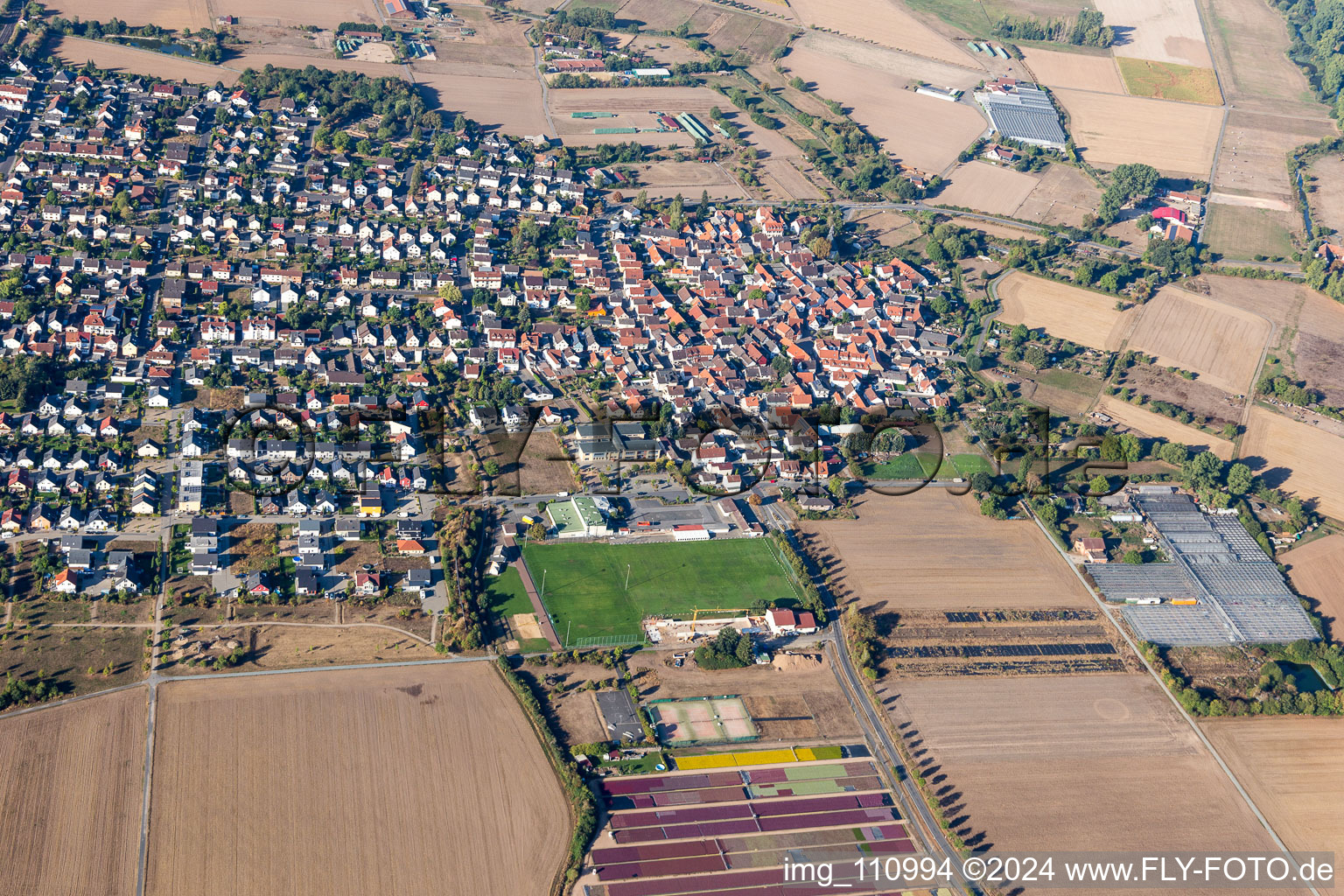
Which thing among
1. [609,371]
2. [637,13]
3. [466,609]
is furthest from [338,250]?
[637,13]

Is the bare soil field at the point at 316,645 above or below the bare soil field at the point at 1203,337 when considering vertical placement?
below

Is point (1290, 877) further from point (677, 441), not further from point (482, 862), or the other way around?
point (677, 441)

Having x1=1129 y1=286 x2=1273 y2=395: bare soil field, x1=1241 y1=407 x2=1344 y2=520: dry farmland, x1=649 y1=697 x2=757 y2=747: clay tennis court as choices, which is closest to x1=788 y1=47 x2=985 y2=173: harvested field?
x1=1129 y1=286 x2=1273 y2=395: bare soil field

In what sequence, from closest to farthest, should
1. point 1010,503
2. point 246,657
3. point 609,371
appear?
point 246,657 < point 1010,503 < point 609,371

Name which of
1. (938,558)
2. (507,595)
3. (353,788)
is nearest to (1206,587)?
(938,558)

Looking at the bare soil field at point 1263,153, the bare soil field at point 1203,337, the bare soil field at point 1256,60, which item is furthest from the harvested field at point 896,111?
the bare soil field at point 1256,60

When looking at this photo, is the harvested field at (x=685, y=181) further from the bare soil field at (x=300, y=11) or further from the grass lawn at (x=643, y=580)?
the grass lawn at (x=643, y=580)
